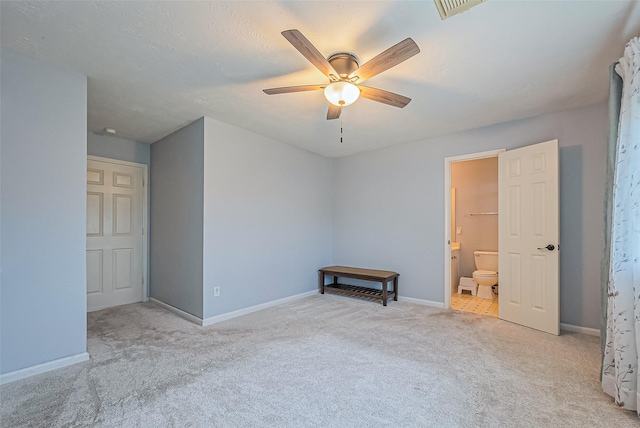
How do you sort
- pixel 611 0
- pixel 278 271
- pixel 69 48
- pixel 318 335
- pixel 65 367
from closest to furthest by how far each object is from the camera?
pixel 611 0 < pixel 69 48 < pixel 65 367 < pixel 318 335 < pixel 278 271

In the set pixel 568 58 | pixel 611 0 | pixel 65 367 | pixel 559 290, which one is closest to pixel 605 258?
pixel 559 290

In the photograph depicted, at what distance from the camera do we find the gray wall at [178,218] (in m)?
3.50

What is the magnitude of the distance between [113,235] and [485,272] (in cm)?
542

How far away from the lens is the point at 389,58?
6.00ft

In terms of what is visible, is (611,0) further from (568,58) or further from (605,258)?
(605,258)

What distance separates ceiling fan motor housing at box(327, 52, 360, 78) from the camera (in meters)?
2.08

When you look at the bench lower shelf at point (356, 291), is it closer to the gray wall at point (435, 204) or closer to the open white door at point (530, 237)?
the gray wall at point (435, 204)

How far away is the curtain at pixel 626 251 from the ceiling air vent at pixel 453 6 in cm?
112

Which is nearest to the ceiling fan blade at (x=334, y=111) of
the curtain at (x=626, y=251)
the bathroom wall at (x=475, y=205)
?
the curtain at (x=626, y=251)

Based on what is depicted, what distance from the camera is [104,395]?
6.52 feet

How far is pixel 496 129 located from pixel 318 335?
3189 millimetres

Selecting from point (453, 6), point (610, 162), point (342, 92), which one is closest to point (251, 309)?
point (342, 92)

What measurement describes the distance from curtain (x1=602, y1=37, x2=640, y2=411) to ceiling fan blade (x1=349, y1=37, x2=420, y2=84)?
1396 millimetres

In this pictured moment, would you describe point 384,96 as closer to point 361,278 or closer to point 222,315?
point 361,278
